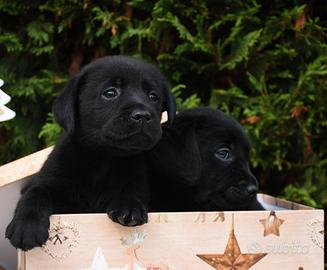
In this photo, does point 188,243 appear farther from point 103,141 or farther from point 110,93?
point 110,93

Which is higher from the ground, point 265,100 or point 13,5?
point 13,5

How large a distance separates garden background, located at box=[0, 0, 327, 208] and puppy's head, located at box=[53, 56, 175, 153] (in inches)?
49.1

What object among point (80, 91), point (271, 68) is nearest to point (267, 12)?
point (271, 68)

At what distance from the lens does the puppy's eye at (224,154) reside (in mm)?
2197

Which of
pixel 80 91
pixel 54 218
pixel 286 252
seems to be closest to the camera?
pixel 54 218

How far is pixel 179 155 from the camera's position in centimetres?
213

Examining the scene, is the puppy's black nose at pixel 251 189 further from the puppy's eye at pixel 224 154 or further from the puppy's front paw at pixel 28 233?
the puppy's front paw at pixel 28 233

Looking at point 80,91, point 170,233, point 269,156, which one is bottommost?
point 269,156

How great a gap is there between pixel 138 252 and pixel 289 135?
1951 mm

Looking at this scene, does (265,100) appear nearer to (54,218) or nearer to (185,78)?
(185,78)

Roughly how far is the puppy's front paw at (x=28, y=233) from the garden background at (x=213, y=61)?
162 centimetres

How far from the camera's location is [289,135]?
3453 mm

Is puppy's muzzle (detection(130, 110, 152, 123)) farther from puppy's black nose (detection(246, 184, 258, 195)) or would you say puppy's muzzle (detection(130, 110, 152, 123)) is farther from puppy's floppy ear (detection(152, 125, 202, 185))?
puppy's black nose (detection(246, 184, 258, 195))

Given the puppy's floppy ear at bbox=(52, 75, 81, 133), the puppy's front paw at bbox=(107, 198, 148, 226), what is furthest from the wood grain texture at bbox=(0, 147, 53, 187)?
the puppy's front paw at bbox=(107, 198, 148, 226)
